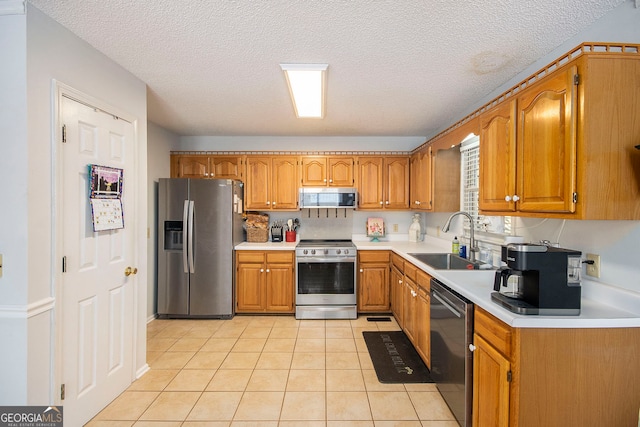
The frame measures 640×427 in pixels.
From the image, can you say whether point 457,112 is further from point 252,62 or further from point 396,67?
point 252,62

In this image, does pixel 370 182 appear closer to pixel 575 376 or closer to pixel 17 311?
pixel 575 376

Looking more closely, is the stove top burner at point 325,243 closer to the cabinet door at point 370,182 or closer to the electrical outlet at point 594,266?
the cabinet door at point 370,182

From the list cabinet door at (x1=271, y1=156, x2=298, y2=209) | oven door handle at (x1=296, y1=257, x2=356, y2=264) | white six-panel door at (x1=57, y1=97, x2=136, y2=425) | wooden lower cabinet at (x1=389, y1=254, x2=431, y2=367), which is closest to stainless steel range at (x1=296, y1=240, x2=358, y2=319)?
oven door handle at (x1=296, y1=257, x2=356, y2=264)

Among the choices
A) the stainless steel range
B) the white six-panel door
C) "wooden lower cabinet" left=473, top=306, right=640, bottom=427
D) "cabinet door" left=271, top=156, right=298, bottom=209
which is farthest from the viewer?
"cabinet door" left=271, top=156, right=298, bottom=209

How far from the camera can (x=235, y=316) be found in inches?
153

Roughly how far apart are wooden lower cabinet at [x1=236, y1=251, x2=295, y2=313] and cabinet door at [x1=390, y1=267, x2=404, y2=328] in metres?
1.26

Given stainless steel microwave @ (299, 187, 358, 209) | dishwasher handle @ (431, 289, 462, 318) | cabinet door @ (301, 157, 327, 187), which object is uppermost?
cabinet door @ (301, 157, 327, 187)

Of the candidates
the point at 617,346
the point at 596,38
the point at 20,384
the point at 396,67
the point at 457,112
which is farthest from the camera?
the point at 457,112

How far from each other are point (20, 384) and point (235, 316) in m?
2.43

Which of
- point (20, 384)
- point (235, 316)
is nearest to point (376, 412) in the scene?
point (20, 384)

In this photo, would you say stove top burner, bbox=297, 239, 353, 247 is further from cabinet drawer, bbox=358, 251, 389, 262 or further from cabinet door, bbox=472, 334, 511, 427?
cabinet door, bbox=472, 334, 511, 427

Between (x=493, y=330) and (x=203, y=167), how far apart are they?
3.88 metres

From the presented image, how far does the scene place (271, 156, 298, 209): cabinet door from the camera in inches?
164

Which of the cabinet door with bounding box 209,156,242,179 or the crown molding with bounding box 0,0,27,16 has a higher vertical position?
the crown molding with bounding box 0,0,27,16
